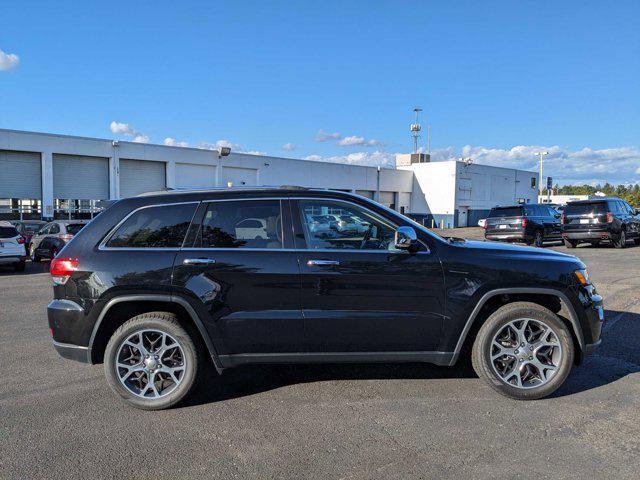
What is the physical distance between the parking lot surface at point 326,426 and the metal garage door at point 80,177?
79.3ft

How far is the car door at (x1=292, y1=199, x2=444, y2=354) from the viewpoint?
13.8 ft

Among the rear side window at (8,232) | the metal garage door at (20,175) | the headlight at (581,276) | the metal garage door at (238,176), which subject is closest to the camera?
the headlight at (581,276)

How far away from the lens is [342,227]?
440 centimetres

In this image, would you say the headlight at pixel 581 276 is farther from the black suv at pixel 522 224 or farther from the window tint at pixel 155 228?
the black suv at pixel 522 224

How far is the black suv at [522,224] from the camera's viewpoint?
18953 millimetres

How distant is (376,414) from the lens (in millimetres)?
4066

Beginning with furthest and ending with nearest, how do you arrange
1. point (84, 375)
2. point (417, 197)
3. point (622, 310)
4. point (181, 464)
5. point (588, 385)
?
point (417, 197) → point (622, 310) → point (84, 375) → point (588, 385) → point (181, 464)

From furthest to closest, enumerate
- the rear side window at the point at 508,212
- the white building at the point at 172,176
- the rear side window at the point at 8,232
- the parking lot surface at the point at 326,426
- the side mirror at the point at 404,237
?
the white building at the point at 172,176 → the rear side window at the point at 508,212 → the rear side window at the point at 8,232 → the side mirror at the point at 404,237 → the parking lot surface at the point at 326,426

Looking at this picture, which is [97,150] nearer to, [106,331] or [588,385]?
[106,331]

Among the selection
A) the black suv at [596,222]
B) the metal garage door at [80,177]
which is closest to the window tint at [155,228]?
the black suv at [596,222]

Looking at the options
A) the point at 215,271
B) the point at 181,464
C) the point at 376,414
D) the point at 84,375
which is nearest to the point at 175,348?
the point at 215,271

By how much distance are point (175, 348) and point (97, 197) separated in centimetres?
2631

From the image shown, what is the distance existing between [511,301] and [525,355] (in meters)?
0.48

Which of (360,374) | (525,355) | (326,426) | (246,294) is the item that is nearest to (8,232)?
(246,294)
